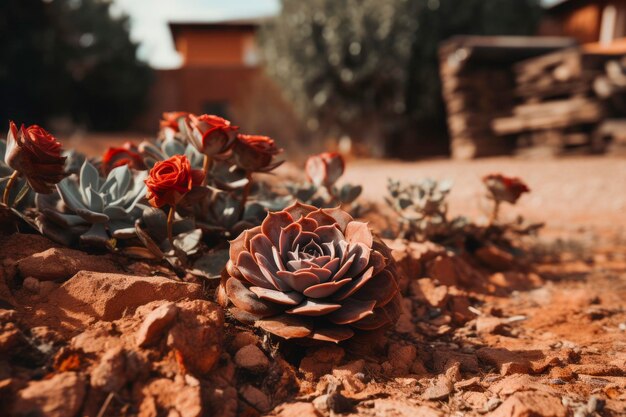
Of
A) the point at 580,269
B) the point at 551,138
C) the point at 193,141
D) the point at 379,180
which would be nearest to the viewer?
the point at 193,141

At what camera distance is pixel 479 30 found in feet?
31.6

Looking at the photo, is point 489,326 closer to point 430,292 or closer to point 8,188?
point 430,292

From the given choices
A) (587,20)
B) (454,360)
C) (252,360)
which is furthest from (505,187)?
(587,20)

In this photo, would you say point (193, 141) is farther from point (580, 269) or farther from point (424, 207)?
point (580, 269)

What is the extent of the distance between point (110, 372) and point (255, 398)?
366mm

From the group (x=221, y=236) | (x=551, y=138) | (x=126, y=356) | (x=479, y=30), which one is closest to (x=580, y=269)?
(x=221, y=236)

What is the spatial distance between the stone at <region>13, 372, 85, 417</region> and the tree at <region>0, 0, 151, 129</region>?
1066cm

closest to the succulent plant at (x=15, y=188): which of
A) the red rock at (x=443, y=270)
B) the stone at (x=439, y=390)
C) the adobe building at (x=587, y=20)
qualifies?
the stone at (x=439, y=390)

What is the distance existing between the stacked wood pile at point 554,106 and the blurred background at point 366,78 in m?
0.02

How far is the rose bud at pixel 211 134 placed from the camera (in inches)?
70.7

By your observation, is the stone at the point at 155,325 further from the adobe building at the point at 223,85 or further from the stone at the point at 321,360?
the adobe building at the point at 223,85

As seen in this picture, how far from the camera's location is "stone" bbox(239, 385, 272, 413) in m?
1.34

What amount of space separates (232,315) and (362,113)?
835 cm

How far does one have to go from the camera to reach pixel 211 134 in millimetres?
1788
